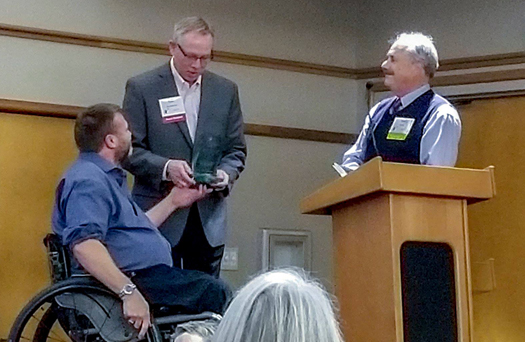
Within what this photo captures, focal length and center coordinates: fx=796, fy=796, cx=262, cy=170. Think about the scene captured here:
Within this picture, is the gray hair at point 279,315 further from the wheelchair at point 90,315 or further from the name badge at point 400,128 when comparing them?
the name badge at point 400,128

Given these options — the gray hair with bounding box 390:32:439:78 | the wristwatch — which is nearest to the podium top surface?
the wristwatch

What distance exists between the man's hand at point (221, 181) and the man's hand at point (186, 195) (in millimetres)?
36

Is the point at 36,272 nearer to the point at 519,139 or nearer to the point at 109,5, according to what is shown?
the point at 109,5

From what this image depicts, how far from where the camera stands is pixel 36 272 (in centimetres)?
355

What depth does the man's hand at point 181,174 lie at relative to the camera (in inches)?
101

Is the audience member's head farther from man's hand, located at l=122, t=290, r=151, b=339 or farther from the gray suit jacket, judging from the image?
the gray suit jacket

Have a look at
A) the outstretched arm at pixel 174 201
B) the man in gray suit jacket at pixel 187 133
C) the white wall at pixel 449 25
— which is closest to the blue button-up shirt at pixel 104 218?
the outstretched arm at pixel 174 201

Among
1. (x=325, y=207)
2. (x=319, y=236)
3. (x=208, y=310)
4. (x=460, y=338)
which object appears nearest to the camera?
(x=460, y=338)

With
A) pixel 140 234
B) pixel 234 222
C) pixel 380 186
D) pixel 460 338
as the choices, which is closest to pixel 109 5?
pixel 234 222

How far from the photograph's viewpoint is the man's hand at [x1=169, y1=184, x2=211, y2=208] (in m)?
2.58

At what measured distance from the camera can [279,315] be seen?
97cm

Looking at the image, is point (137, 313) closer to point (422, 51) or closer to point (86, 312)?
point (86, 312)

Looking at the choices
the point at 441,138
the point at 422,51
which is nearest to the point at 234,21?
the point at 422,51

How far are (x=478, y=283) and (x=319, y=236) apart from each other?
1.78 metres
